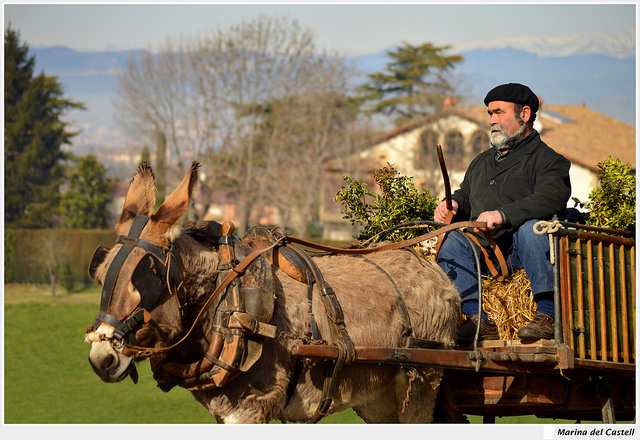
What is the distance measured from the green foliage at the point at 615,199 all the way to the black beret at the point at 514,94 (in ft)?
2.83

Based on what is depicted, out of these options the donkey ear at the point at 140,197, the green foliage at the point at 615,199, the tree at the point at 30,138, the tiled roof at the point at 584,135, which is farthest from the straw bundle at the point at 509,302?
the tree at the point at 30,138

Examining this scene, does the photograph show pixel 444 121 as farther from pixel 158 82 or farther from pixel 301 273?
pixel 301 273

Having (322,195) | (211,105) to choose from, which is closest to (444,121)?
(322,195)

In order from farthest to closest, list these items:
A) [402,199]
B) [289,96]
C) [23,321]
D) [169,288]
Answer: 1. [289,96]
2. [23,321]
3. [402,199]
4. [169,288]

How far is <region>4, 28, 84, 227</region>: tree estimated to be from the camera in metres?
40.2

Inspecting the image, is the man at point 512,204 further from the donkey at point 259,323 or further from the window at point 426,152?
the window at point 426,152

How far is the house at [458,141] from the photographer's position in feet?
122

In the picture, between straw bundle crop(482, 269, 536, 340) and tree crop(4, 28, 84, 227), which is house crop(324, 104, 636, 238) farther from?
straw bundle crop(482, 269, 536, 340)

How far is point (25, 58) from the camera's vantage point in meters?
42.7

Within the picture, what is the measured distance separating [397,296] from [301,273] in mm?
697

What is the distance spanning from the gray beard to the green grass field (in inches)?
169

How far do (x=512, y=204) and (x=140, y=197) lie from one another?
2.55m

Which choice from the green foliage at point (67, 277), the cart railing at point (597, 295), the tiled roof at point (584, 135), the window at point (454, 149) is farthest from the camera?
the window at point (454, 149)

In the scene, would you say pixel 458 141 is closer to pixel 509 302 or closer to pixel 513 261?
pixel 513 261
